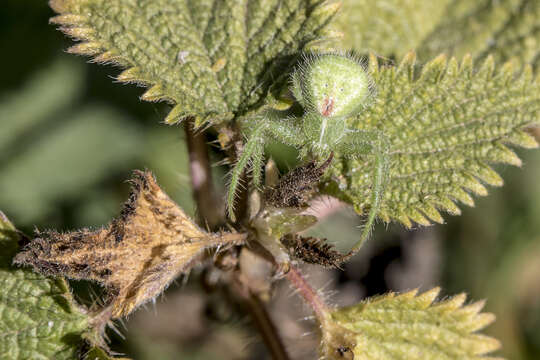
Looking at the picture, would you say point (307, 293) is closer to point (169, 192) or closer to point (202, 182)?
point (202, 182)

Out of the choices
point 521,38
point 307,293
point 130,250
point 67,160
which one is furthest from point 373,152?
point 67,160

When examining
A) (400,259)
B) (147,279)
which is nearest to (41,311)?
(147,279)

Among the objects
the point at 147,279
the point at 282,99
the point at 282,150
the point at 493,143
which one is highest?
the point at 493,143

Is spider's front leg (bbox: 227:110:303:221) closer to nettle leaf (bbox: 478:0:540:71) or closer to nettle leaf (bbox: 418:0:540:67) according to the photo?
nettle leaf (bbox: 418:0:540:67)

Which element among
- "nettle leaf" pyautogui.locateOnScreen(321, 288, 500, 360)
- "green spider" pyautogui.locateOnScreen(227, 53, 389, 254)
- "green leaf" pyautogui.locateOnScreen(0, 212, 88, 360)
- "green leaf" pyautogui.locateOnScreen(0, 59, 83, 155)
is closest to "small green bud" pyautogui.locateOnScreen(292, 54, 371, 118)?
"green spider" pyautogui.locateOnScreen(227, 53, 389, 254)

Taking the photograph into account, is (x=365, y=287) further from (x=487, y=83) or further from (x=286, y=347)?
(x=487, y=83)

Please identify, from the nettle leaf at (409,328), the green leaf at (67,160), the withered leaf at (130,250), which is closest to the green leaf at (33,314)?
the withered leaf at (130,250)
